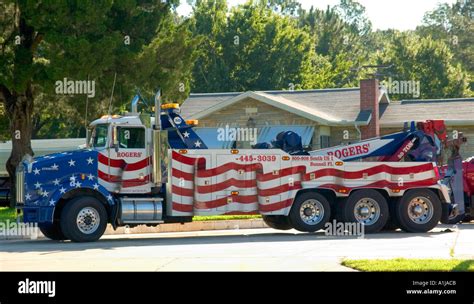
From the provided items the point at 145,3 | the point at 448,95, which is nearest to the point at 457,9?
the point at 448,95

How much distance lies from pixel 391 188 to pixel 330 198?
149 centimetres

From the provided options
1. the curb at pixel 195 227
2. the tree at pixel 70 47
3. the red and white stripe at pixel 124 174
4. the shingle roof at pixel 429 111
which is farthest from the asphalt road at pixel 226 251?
the shingle roof at pixel 429 111

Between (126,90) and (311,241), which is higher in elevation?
(126,90)

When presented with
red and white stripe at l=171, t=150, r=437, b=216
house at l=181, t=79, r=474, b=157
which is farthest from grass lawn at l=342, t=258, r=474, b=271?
house at l=181, t=79, r=474, b=157

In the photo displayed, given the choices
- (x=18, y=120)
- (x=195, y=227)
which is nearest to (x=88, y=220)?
(x=195, y=227)

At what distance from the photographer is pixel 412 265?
13.3m

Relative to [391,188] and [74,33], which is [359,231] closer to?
[391,188]

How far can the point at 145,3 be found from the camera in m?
33.1

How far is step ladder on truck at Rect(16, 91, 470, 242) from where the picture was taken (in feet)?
65.2

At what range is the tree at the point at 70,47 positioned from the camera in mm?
29641

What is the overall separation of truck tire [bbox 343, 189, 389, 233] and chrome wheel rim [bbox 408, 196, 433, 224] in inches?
26.9

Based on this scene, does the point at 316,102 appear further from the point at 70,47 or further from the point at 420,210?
the point at 420,210

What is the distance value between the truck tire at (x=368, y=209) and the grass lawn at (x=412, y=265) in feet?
24.6

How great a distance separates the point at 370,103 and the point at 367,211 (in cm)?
1841
